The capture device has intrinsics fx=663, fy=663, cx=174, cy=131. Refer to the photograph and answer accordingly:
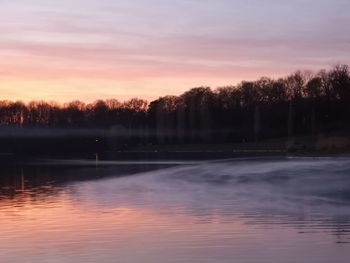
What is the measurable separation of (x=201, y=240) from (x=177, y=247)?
0.94m

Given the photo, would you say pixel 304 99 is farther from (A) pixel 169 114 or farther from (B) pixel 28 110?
(B) pixel 28 110

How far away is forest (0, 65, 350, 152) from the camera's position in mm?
114625

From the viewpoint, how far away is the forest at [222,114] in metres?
115

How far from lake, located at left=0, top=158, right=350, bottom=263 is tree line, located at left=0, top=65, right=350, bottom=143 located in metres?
75.4

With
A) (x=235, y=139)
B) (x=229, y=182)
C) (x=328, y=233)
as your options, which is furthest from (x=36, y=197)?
(x=235, y=139)

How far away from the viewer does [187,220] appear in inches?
675

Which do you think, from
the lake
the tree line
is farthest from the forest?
the lake

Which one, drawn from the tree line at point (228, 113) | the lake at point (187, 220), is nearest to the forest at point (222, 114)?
the tree line at point (228, 113)

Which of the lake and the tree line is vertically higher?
the tree line

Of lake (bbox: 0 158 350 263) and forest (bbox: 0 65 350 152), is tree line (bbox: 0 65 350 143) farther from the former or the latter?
lake (bbox: 0 158 350 263)

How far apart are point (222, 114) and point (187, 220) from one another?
117478mm

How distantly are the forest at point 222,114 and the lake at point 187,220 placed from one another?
75361 millimetres

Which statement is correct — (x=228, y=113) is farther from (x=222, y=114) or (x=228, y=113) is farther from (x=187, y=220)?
(x=187, y=220)

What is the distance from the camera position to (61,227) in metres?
16.2
